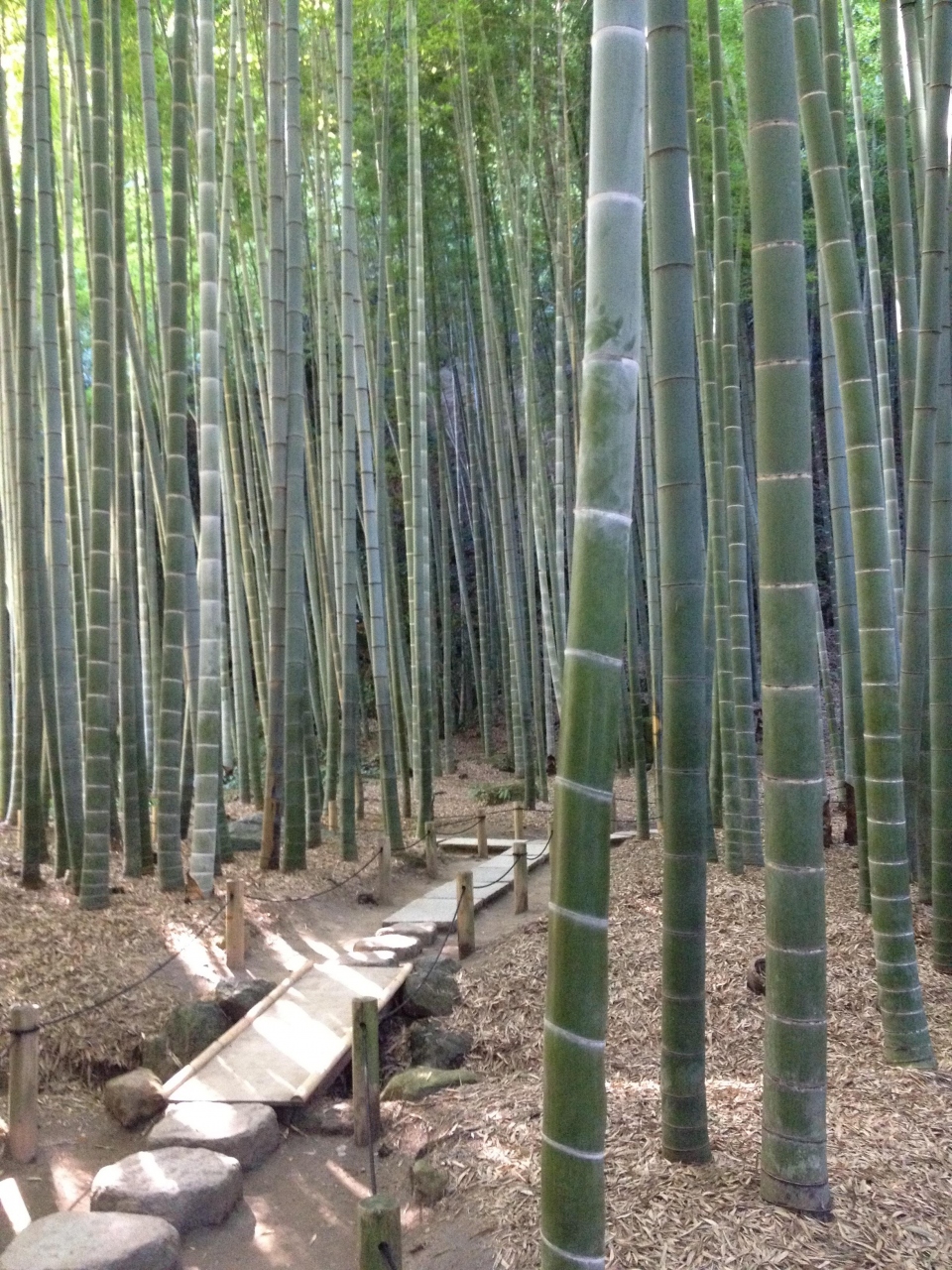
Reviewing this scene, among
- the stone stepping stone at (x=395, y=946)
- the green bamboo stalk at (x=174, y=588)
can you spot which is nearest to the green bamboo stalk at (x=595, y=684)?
the stone stepping stone at (x=395, y=946)

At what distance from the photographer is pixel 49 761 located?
527 centimetres

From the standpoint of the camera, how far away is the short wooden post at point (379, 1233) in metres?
1.82

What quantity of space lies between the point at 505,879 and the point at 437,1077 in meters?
3.12

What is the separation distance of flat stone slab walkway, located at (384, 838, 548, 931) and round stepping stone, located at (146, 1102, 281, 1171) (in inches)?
79.4

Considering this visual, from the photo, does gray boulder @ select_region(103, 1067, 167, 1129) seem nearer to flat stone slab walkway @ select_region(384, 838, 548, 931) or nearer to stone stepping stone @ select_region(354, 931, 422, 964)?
stone stepping stone @ select_region(354, 931, 422, 964)

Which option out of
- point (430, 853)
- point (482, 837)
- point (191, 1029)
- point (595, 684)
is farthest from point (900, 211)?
point (482, 837)

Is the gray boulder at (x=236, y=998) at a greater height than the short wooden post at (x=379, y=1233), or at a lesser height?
lesser

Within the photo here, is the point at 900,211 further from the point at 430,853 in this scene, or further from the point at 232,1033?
the point at 430,853

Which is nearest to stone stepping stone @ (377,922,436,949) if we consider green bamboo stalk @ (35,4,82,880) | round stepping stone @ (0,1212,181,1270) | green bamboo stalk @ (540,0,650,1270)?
green bamboo stalk @ (35,4,82,880)

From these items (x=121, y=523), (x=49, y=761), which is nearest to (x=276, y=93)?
(x=121, y=523)

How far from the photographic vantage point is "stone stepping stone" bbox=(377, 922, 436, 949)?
197 inches

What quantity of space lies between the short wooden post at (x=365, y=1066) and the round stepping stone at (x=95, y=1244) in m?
0.75

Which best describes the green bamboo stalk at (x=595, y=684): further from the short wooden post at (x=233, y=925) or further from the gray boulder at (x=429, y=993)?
the short wooden post at (x=233, y=925)

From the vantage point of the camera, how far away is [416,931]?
5.04 meters
